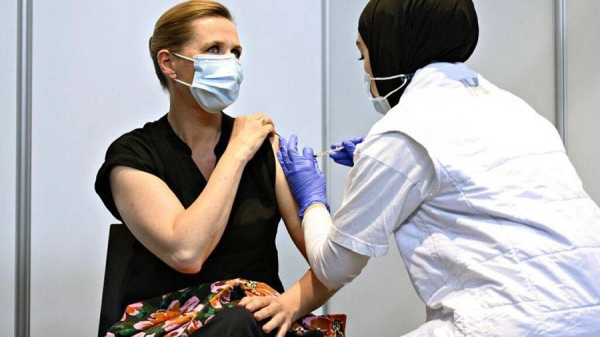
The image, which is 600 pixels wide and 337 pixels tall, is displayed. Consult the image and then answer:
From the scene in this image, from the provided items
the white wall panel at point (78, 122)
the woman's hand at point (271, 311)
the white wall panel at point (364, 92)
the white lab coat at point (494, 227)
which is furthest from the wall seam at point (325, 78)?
the white lab coat at point (494, 227)

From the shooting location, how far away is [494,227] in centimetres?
130

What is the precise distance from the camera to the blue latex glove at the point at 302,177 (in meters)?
1.77

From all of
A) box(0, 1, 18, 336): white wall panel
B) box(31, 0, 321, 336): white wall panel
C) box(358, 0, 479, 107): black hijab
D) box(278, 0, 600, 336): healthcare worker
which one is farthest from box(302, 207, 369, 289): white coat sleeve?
box(0, 1, 18, 336): white wall panel

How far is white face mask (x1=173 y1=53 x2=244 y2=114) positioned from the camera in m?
1.80

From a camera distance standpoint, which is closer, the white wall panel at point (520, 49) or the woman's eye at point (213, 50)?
the woman's eye at point (213, 50)

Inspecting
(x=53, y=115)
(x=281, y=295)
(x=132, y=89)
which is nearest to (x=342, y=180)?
(x=132, y=89)

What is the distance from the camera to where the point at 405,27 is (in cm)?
148

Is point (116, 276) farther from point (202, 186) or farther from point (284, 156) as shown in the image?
point (284, 156)

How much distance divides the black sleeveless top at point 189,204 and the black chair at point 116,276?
0.02 metres

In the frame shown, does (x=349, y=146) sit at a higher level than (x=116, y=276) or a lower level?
higher

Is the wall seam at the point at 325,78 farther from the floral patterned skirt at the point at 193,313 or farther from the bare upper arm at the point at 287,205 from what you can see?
the floral patterned skirt at the point at 193,313

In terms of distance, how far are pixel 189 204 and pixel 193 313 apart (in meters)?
0.31

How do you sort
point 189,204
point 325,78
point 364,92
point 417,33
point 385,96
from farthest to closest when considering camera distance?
point 325,78
point 364,92
point 189,204
point 385,96
point 417,33

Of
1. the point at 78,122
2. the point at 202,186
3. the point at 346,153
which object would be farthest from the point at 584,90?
the point at 78,122
